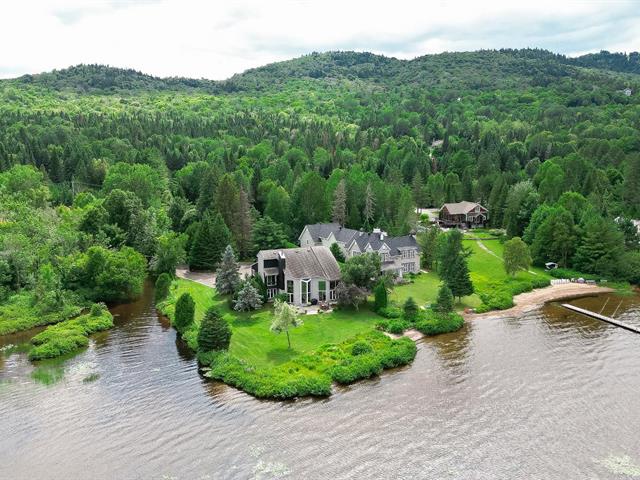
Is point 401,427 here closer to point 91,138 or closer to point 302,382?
point 302,382

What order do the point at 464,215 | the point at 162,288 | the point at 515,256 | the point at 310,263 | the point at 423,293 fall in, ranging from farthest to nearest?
the point at 464,215, the point at 515,256, the point at 423,293, the point at 162,288, the point at 310,263

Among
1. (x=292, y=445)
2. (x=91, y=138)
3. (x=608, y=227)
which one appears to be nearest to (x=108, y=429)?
(x=292, y=445)

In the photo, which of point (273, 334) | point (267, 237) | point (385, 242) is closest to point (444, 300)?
point (273, 334)

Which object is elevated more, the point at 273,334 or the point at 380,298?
the point at 380,298

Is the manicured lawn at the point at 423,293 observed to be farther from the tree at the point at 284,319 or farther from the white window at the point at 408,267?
the tree at the point at 284,319

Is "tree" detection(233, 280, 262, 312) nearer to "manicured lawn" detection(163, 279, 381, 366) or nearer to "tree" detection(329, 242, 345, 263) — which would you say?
"manicured lawn" detection(163, 279, 381, 366)

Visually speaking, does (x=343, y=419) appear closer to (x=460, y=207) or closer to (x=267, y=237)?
(x=267, y=237)
